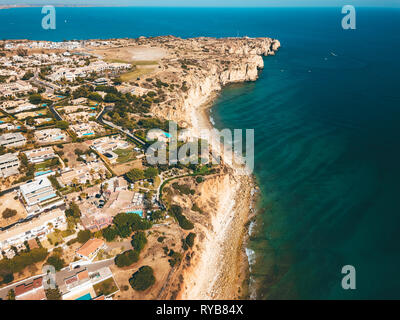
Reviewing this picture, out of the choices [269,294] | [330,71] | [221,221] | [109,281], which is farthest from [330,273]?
[330,71]

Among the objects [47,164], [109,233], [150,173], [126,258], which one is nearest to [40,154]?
[47,164]

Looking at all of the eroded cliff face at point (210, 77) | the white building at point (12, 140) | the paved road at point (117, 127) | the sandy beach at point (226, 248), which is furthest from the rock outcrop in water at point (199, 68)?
the white building at point (12, 140)

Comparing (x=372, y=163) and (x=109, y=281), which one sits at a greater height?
(x=372, y=163)

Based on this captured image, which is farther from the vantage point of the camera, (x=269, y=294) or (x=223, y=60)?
(x=223, y=60)
